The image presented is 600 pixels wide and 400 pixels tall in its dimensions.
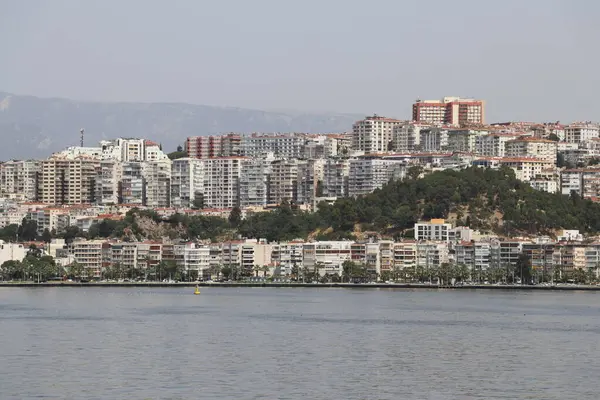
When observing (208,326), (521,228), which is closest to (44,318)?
(208,326)

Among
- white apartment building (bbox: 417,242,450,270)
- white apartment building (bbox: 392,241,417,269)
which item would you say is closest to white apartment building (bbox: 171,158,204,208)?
white apartment building (bbox: 392,241,417,269)

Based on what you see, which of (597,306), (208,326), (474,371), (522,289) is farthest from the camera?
(522,289)

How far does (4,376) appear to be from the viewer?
3372 cm

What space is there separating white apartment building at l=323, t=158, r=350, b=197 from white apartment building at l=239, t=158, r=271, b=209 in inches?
187

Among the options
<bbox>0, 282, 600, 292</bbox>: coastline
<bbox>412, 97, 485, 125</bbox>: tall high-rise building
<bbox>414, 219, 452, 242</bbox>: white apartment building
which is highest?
<bbox>412, 97, 485, 125</bbox>: tall high-rise building

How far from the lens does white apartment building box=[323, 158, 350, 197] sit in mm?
120375

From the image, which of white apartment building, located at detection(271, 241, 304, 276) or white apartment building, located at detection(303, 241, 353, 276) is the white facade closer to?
white apartment building, located at detection(271, 241, 304, 276)

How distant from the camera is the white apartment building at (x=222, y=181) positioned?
125 m

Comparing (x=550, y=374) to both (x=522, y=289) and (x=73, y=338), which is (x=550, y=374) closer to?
(x=73, y=338)

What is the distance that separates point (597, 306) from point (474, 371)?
32394 millimetres

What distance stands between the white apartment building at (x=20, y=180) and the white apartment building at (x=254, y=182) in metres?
18.7

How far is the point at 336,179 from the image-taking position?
12088 centimetres

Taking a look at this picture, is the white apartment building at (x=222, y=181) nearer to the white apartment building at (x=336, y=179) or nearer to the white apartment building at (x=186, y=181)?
the white apartment building at (x=186, y=181)

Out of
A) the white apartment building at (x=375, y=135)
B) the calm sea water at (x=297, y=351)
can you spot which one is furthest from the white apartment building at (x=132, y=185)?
the calm sea water at (x=297, y=351)
